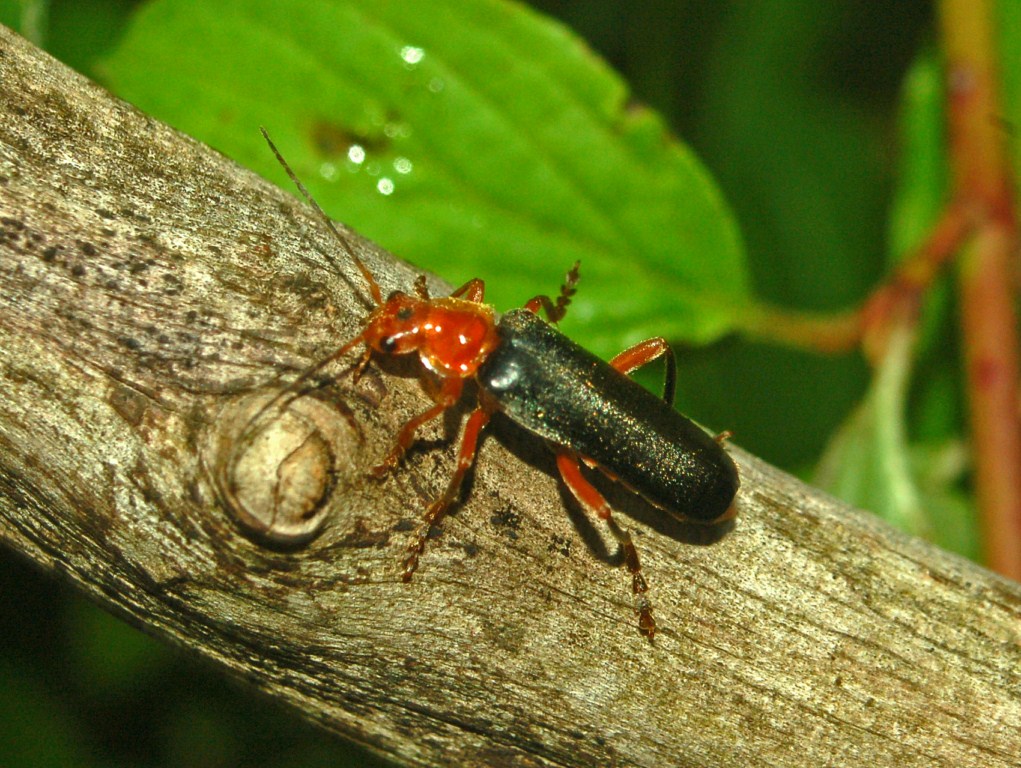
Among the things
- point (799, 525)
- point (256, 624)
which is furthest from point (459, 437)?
point (799, 525)

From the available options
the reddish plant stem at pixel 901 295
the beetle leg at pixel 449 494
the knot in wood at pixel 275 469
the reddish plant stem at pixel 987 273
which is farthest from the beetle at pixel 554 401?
the reddish plant stem at pixel 987 273

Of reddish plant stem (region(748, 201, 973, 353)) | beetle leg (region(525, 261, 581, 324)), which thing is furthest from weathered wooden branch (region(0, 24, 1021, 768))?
reddish plant stem (region(748, 201, 973, 353))

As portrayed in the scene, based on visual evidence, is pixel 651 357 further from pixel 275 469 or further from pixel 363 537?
pixel 275 469

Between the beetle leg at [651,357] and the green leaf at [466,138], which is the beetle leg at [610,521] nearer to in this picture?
the beetle leg at [651,357]

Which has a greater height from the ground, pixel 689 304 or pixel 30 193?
pixel 689 304

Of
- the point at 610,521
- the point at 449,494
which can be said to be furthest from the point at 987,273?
the point at 449,494

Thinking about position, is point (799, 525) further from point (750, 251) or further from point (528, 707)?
point (750, 251)
